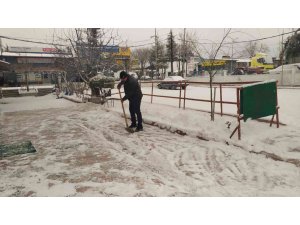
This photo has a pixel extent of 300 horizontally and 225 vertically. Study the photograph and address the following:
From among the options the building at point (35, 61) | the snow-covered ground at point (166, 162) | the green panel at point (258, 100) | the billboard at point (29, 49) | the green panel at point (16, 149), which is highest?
the billboard at point (29, 49)

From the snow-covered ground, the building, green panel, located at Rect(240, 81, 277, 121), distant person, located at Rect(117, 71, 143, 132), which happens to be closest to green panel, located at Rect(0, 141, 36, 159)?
the snow-covered ground

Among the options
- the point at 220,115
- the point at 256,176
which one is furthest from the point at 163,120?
the point at 256,176

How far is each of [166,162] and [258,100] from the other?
2364 mm

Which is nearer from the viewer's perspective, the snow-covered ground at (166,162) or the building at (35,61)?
the snow-covered ground at (166,162)

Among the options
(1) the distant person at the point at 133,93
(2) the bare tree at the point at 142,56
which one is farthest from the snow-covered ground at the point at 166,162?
(2) the bare tree at the point at 142,56

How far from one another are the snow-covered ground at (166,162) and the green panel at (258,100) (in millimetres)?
417

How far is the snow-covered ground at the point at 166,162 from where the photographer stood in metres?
3.52

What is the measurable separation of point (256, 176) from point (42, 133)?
233 inches

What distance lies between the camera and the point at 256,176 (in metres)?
3.88

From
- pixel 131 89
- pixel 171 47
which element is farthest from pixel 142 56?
pixel 131 89

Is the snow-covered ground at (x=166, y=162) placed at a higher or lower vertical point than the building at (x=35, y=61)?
lower

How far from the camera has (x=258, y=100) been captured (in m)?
5.31

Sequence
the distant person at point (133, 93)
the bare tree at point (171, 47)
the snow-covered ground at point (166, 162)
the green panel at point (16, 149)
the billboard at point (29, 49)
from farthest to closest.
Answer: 1. the billboard at point (29, 49)
2. the bare tree at point (171, 47)
3. the distant person at point (133, 93)
4. the green panel at point (16, 149)
5. the snow-covered ground at point (166, 162)

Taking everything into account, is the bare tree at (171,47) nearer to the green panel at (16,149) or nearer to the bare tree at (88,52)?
the bare tree at (88,52)
